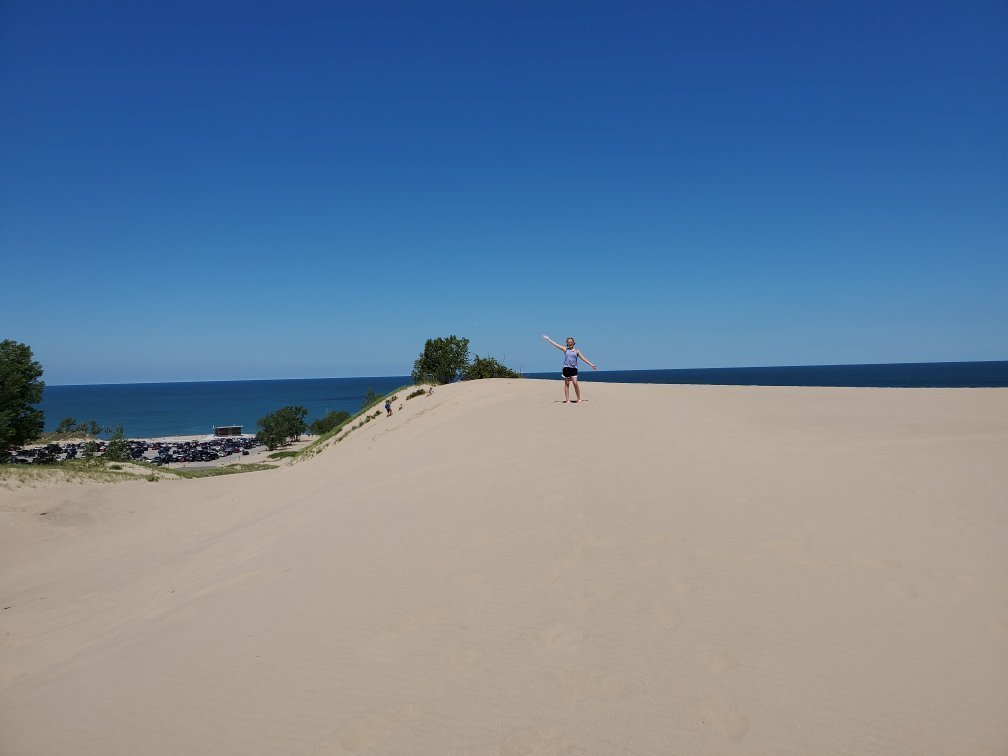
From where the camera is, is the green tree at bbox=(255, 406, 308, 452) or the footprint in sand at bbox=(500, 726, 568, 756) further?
the green tree at bbox=(255, 406, 308, 452)

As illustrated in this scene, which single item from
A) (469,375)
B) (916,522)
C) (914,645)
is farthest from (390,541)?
(469,375)

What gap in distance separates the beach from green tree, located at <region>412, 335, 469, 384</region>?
25.9 meters

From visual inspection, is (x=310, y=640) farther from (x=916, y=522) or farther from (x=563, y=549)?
(x=916, y=522)

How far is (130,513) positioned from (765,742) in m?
17.3

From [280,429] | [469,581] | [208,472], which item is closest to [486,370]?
[208,472]

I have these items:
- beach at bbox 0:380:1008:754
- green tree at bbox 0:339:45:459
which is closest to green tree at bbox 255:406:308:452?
green tree at bbox 0:339:45:459

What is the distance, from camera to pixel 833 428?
11.1 metres

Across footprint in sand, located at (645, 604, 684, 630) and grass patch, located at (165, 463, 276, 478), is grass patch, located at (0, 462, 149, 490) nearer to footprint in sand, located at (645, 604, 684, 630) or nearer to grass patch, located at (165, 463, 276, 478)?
grass patch, located at (165, 463, 276, 478)

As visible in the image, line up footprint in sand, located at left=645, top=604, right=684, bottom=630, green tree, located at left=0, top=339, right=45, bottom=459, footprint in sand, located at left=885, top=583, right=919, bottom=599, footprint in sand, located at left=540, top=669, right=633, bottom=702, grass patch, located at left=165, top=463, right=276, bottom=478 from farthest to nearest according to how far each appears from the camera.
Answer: green tree, located at left=0, top=339, right=45, bottom=459
grass patch, located at left=165, top=463, right=276, bottom=478
footprint in sand, located at left=885, top=583, right=919, bottom=599
footprint in sand, located at left=645, top=604, right=684, bottom=630
footprint in sand, located at left=540, top=669, right=633, bottom=702

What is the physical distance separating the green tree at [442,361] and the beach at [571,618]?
85.1 feet

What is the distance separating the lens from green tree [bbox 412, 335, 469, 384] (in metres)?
35.1

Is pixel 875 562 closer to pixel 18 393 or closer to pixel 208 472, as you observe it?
pixel 208 472

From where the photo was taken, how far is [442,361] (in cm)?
3541

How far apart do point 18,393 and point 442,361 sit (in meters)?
28.1
